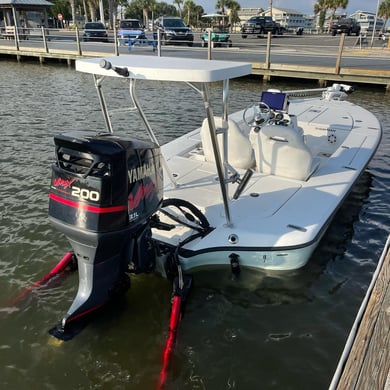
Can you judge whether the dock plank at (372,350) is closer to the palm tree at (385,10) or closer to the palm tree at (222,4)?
the palm tree at (385,10)

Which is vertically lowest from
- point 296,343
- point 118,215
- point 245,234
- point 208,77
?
point 296,343

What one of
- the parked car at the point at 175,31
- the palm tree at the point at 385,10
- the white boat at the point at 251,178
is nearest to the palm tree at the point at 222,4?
the palm tree at the point at 385,10

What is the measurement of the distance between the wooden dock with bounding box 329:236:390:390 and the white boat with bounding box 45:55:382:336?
2.56ft

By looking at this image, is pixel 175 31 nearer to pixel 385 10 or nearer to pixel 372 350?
pixel 372 350

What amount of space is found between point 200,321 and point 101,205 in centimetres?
138

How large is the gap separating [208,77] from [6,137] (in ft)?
21.2

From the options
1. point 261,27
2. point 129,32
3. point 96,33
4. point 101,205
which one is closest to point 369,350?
point 101,205

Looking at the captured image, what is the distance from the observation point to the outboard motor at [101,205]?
249 centimetres

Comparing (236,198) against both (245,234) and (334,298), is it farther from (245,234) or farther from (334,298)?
(334,298)

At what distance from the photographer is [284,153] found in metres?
4.32

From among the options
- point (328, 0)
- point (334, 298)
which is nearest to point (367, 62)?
point (334, 298)

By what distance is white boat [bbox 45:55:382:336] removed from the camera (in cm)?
255

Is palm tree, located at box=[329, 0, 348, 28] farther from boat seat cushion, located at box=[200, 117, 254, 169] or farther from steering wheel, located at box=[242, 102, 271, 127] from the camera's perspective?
boat seat cushion, located at box=[200, 117, 254, 169]

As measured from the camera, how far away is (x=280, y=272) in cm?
360
